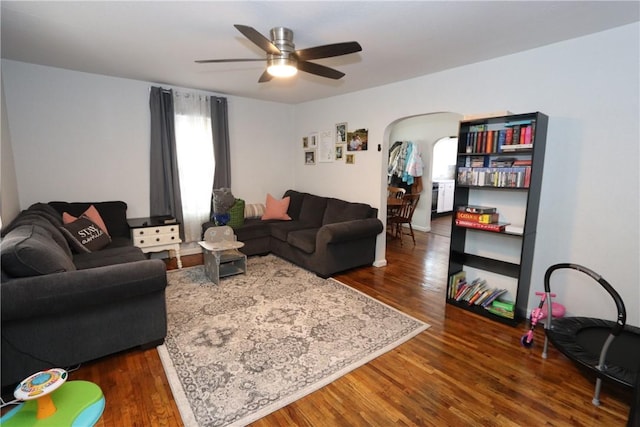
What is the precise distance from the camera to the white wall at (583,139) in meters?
2.30

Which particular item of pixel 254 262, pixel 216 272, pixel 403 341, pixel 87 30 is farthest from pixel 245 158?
pixel 403 341

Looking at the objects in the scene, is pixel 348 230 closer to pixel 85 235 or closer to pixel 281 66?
pixel 281 66

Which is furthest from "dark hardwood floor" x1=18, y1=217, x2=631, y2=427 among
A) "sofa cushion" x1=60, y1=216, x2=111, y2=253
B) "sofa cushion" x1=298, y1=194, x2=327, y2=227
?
"sofa cushion" x1=298, y1=194, x2=327, y2=227

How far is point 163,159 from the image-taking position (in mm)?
4305

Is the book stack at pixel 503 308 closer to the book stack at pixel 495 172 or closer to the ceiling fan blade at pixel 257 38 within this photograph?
the book stack at pixel 495 172

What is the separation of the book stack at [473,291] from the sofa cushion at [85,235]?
3.79 m

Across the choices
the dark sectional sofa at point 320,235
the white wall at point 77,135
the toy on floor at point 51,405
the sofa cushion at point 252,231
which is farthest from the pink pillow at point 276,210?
the toy on floor at point 51,405

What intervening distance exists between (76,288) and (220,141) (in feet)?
10.7

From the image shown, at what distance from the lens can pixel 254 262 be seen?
171 inches

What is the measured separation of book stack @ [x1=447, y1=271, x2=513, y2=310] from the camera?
3.00 metres

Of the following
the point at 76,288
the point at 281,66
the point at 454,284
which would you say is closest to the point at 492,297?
the point at 454,284

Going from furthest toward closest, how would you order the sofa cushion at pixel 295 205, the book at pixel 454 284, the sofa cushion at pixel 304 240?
the sofa cushion at pixel 295 205 < the sofa cushion at pixel 304 240 < the book at pixel 454 284

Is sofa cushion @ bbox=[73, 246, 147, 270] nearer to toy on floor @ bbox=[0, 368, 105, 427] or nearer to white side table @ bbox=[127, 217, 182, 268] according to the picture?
white side table @ bbox=[127, 217, 182, 268]

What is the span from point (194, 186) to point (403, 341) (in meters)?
3.65
